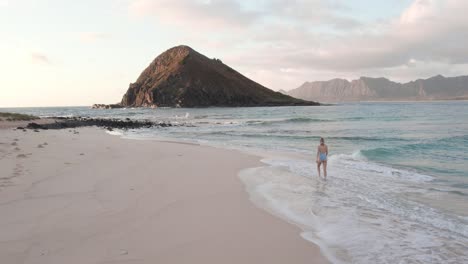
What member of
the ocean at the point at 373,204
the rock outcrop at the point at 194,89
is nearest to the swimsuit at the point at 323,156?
the ocean at the point at 373,204

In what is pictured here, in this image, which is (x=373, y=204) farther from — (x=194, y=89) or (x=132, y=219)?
(x=194, y=89)

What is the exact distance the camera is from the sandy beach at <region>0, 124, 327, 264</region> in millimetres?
5211

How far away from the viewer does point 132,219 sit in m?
6.78

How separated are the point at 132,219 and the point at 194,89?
494ft

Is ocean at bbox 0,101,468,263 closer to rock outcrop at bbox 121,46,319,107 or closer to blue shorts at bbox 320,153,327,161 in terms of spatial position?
blue shorts at bbox 320,153,327,161

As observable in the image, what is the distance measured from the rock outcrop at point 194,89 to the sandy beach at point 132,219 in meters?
137

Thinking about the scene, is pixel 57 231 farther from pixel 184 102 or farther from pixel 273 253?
pixel 184 102

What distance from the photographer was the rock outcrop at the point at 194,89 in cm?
Answer: 15225

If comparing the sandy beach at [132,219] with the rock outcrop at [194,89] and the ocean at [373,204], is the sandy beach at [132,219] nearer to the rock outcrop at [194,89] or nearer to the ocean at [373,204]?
the ocean at [373,204]

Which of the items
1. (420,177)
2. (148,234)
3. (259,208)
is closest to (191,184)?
(259,208)

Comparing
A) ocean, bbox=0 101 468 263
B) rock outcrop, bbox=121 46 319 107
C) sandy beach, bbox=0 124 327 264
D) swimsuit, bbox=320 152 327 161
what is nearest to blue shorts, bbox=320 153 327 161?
swimsuit, bbox=320 152 327 161

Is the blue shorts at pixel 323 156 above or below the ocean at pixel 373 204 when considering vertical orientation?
above

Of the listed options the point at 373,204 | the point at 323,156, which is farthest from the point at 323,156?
the point at 373,204

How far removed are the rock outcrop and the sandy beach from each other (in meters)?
137
